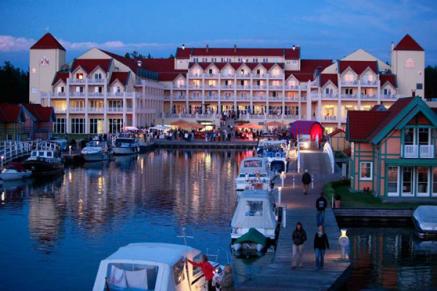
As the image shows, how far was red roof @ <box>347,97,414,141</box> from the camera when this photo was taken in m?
41.7

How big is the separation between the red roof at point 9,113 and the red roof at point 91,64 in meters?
30.3

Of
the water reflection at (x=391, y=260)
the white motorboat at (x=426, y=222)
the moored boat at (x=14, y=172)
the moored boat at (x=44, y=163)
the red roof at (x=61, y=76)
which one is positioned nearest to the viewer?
the water reflection at (x=391, y=260)

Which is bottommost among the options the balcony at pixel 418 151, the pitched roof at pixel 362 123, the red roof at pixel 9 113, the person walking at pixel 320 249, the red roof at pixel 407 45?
the person walking at pixel 320 249

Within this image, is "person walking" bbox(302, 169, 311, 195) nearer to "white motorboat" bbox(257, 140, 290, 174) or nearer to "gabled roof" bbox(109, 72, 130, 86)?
"white motorboat" bbox(257, 140, 290, 174)

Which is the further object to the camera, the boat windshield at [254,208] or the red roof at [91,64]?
the red roof at [91,64]

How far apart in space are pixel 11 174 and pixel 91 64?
174 ft

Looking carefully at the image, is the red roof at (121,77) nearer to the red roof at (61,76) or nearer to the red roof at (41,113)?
the red roof at (61,76)

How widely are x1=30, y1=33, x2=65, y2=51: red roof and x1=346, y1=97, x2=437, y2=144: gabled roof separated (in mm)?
74657

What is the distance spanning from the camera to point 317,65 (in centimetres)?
12344

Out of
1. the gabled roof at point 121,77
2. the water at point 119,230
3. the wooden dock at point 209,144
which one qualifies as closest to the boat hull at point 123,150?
the wooden dock at point 209,144

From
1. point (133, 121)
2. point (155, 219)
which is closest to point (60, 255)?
point (155, 219)

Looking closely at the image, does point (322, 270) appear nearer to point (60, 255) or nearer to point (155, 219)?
point (60, 255)

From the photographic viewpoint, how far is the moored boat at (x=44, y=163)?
58.5 m

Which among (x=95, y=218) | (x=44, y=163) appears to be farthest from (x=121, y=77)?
(x=95, y=218)
